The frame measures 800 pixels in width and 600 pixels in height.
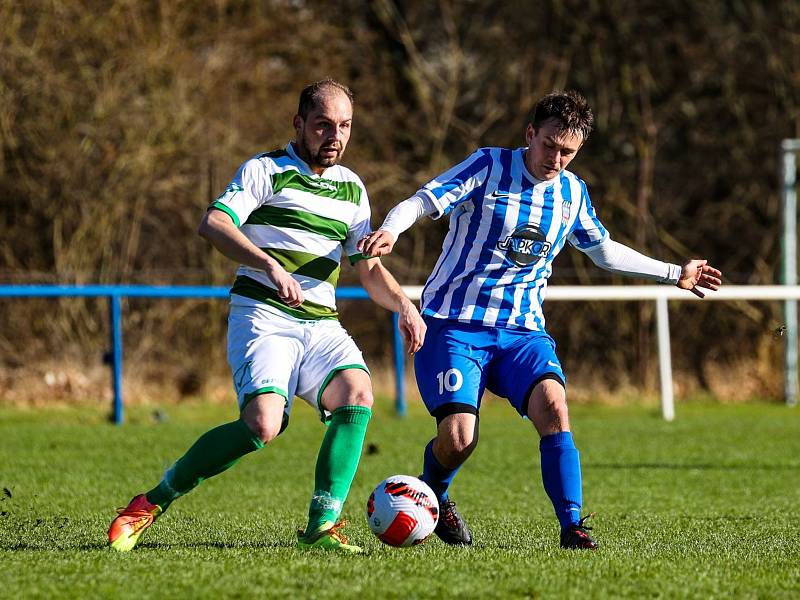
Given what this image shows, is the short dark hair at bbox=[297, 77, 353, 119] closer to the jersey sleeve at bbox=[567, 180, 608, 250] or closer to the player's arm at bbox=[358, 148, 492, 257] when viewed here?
the player's arm at bbox=[358, 148, 492, 257]

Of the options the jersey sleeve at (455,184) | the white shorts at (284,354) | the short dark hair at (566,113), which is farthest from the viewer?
the jersey sleeve at (455,184)

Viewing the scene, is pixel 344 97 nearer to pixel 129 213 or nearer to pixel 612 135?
pixel 129 213

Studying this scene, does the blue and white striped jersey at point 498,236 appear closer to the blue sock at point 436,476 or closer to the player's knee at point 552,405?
the player's knee at point 552,405

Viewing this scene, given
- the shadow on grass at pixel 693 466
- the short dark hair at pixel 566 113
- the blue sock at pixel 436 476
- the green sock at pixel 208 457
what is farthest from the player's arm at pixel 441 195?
the shadow on grass at pixel 693 466

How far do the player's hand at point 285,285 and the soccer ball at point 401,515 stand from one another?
90 cm

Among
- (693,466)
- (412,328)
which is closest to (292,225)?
(412,328)

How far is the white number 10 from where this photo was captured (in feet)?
19.2

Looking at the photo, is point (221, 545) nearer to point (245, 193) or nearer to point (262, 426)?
point (262, 426)

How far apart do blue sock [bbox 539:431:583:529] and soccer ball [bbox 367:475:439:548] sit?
1.73ft

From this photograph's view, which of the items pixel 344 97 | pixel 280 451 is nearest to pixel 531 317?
pixel 344 97

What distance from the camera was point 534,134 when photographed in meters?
5.90

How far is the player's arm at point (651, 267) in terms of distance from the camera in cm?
632

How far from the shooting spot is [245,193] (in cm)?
545

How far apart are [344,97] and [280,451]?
18.7 feet
